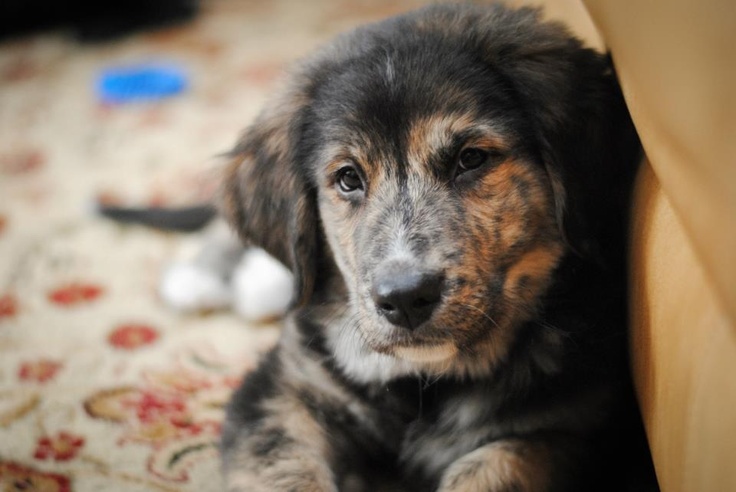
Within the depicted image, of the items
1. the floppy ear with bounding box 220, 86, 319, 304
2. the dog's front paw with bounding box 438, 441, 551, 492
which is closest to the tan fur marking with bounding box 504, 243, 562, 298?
the dog's front paw with bounding box 438, 441, 551, 492

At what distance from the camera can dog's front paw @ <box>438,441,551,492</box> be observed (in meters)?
1.40

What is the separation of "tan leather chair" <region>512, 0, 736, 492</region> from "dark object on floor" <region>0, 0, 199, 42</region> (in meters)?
3.70

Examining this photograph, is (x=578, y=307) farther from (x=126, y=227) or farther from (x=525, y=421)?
(x=126, y=227)

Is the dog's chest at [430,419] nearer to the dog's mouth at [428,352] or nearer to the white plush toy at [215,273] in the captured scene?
the dog's mouth at [428,352]

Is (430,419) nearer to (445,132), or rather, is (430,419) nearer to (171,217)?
(445,132)

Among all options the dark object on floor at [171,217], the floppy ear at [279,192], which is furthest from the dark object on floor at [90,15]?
the floppy ear at [279,192]

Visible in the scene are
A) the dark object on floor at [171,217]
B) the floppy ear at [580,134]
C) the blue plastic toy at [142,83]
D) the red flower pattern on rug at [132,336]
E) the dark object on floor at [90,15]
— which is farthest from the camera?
the dark object on floor at [90,15]

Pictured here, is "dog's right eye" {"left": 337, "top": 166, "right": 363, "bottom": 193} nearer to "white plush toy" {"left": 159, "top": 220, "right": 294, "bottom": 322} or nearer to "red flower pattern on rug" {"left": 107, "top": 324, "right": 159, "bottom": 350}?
"white plush toy" {"left": 159, "top": 220, "right": 294, "bottom": 322}

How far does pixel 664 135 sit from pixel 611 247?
1.45 ft

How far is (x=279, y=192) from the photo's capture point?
1725 millimetres

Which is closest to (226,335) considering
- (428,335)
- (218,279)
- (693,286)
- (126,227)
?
(218,279)

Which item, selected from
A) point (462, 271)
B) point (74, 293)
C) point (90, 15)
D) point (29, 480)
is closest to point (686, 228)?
point (462, 271)

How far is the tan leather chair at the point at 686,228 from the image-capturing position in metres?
0.91

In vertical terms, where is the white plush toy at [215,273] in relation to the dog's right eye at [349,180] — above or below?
below
